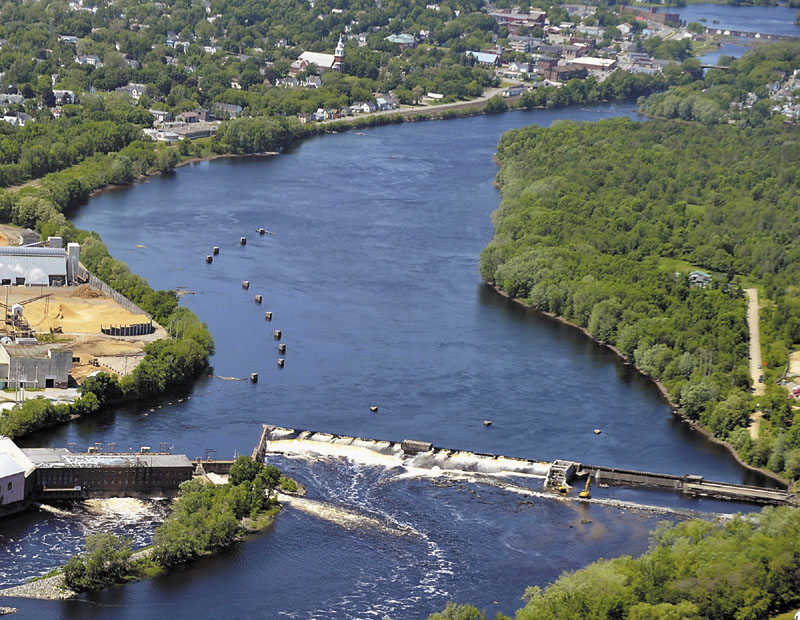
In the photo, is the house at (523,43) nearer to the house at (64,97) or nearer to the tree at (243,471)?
the house at (64,97)

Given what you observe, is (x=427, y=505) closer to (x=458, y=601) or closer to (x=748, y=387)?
(x=458, y=601)

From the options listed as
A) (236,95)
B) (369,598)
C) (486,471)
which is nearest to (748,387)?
(486,471)

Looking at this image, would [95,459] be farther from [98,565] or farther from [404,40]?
[404,40]

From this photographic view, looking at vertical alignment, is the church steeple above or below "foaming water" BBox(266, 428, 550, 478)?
above

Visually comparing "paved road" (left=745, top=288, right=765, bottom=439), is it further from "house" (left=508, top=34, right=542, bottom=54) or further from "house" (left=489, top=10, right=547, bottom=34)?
"house" (left=489, top=10, right=547, bottom=34)

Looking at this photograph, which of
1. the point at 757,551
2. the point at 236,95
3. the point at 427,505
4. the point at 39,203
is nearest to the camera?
the point at 757,551

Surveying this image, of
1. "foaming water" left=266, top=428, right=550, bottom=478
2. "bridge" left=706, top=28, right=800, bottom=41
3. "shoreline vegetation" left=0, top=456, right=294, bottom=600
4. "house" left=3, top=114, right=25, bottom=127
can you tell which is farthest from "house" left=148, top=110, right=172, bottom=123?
"bridge" left=706, top=28, right=800, bottom=41
